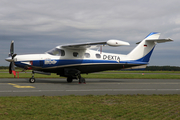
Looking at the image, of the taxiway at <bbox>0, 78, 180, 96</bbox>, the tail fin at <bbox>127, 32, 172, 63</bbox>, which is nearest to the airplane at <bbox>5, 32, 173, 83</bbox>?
the tail fin at <bbox>127, 32, 172, 63</bbox>

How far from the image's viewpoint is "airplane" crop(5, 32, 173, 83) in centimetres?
1830

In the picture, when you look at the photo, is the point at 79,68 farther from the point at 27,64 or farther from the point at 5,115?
the point at 5,115

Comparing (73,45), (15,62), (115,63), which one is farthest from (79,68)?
(15,62)

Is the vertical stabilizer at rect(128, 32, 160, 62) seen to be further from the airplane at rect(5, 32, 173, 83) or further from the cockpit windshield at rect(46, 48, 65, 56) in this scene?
the cockpit windshield at rect(46, 48, 65, 56)

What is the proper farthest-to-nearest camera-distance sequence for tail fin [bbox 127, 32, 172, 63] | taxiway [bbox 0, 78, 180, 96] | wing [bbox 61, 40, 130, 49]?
1. tail fin [bbox 127, 32, 172, 63]
2. wing [bbox 61, 40, 130, 49]
3. taxiway [bbox 0, 78, 180, 96]

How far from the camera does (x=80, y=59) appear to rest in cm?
2014

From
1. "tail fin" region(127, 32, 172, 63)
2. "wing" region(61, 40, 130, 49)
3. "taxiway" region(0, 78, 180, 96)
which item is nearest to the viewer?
"taxiway" region(0, 78, 180, 96)

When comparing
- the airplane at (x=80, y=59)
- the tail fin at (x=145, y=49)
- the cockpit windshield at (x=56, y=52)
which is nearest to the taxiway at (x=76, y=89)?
the airplane at (x=80, y=59)

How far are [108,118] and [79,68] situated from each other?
47.3 feet

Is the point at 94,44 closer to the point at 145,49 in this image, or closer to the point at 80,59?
the point at 80,59

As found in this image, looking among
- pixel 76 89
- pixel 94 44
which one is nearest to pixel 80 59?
pixel 94 44

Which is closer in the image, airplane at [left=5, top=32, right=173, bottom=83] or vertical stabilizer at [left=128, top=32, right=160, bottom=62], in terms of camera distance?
airplane at [left=5, top=32, right=173, bottom=83]

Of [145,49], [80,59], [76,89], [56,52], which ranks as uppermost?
[145,49]

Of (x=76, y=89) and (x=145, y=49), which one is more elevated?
(x=145, y=49)
